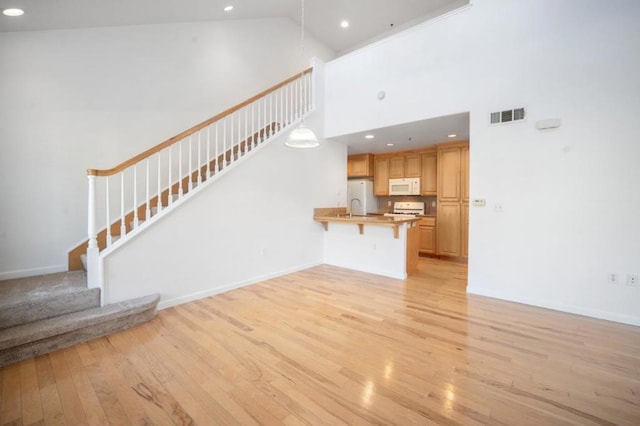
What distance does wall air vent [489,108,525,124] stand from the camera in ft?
11.3

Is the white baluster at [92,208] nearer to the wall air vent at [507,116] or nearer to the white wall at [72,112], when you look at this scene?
the white wall at [72,112]

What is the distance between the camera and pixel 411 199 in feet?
23.7

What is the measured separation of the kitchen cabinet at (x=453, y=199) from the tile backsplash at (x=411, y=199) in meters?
0.61

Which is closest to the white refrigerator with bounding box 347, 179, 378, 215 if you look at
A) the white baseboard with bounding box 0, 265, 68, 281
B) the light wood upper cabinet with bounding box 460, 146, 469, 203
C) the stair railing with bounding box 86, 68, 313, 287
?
the light wood upper cabinet with bounding box 460, 146, 469, 203

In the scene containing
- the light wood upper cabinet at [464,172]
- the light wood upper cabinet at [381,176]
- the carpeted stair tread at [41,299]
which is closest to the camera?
the carpeted stair tread at [41,299]

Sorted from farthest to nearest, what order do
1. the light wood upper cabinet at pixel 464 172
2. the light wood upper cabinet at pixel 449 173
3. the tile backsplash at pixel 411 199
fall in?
1. the tile backsplash at pixel 411 199
2. the light wood upper cabinet at pixel 449 173
3. the light wood upper cabinet at pixel 464 172

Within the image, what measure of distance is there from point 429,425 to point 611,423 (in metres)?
1.07

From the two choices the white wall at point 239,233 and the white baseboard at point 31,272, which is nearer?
the white wall at point 239,233

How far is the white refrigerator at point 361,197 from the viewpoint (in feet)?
23.9

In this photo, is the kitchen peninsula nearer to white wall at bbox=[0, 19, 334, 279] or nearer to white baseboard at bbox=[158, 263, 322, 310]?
white baseboard at bbox=[158, 263, 322, 310]

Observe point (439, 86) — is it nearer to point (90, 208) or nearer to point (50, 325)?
point (90, 208)

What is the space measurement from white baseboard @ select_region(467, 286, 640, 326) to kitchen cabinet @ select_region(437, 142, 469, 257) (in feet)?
7.30

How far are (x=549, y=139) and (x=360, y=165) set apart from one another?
445 centimetres

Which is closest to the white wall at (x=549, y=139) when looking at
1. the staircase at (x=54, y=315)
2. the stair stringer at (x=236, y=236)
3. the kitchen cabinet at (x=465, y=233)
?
the kitchen cabinet at (x=465, y=233)
